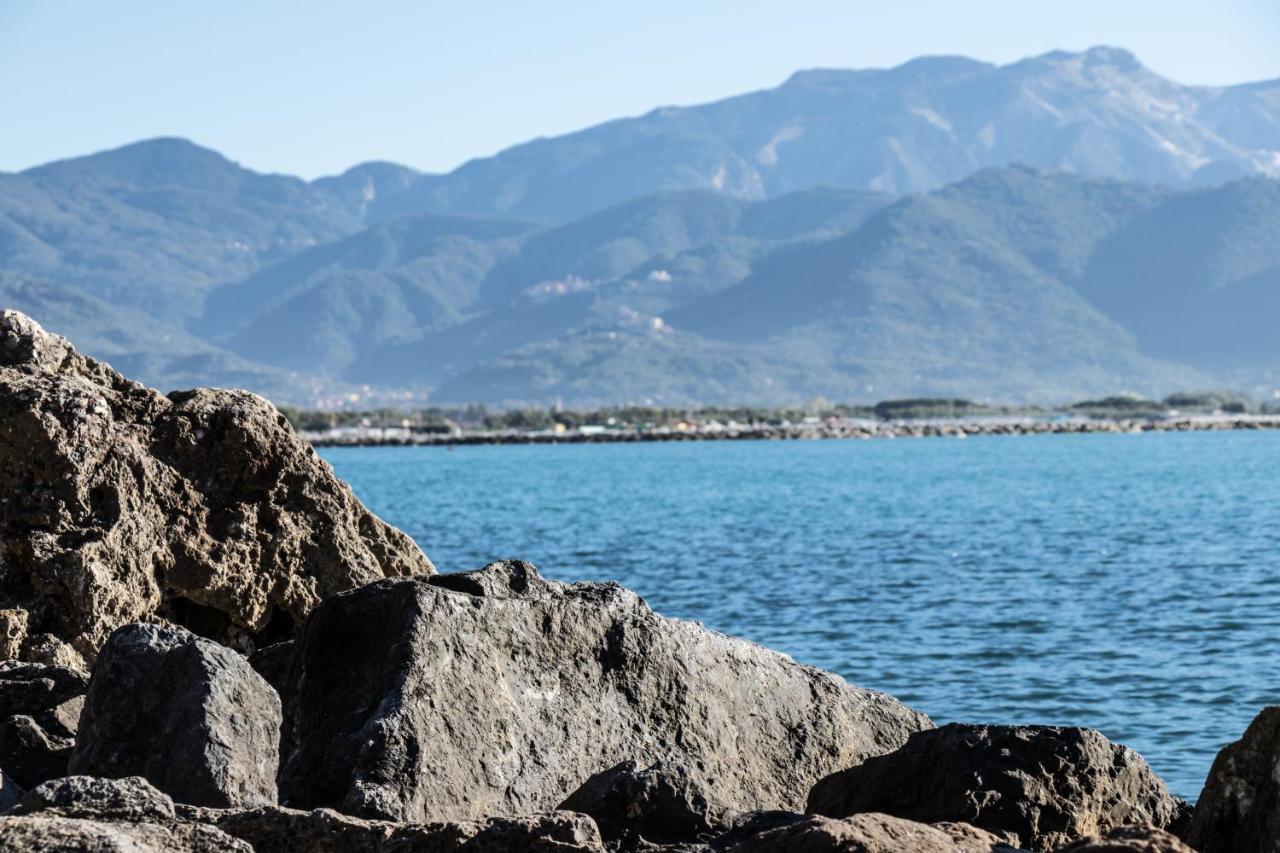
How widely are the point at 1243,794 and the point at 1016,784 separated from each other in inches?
34.8

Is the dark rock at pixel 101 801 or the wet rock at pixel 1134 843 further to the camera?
the dark rock at pixel 101 801

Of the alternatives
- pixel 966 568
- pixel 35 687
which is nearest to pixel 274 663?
pixel 35 687

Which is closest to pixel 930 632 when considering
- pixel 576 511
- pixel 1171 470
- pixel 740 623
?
pixel 740 623

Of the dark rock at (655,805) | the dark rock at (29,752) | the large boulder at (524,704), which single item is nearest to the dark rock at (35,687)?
the dark rock at (29,752)

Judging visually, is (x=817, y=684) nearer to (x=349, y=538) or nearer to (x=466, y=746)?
(x=466, y=746)

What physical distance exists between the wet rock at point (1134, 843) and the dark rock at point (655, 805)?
5.45 feet

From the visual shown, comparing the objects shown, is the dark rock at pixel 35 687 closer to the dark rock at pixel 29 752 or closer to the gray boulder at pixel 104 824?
the dark rock at pixel 29 752

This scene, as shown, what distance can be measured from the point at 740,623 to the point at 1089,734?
14.4m

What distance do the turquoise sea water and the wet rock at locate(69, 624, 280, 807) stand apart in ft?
24.0

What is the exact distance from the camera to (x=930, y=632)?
67.9 feet

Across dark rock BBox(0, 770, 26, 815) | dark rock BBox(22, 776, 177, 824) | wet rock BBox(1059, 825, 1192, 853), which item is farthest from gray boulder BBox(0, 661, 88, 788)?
wet rock BBox(1059, 825, 1192, 853)

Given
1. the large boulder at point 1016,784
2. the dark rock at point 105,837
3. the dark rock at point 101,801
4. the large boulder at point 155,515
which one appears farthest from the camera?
the large boulder at point 155,515

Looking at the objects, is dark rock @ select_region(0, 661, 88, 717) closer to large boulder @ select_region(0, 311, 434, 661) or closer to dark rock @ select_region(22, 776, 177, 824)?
large boulder @ select_region(0, 311, 434, 661)

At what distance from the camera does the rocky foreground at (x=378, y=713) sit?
6.19 meters
